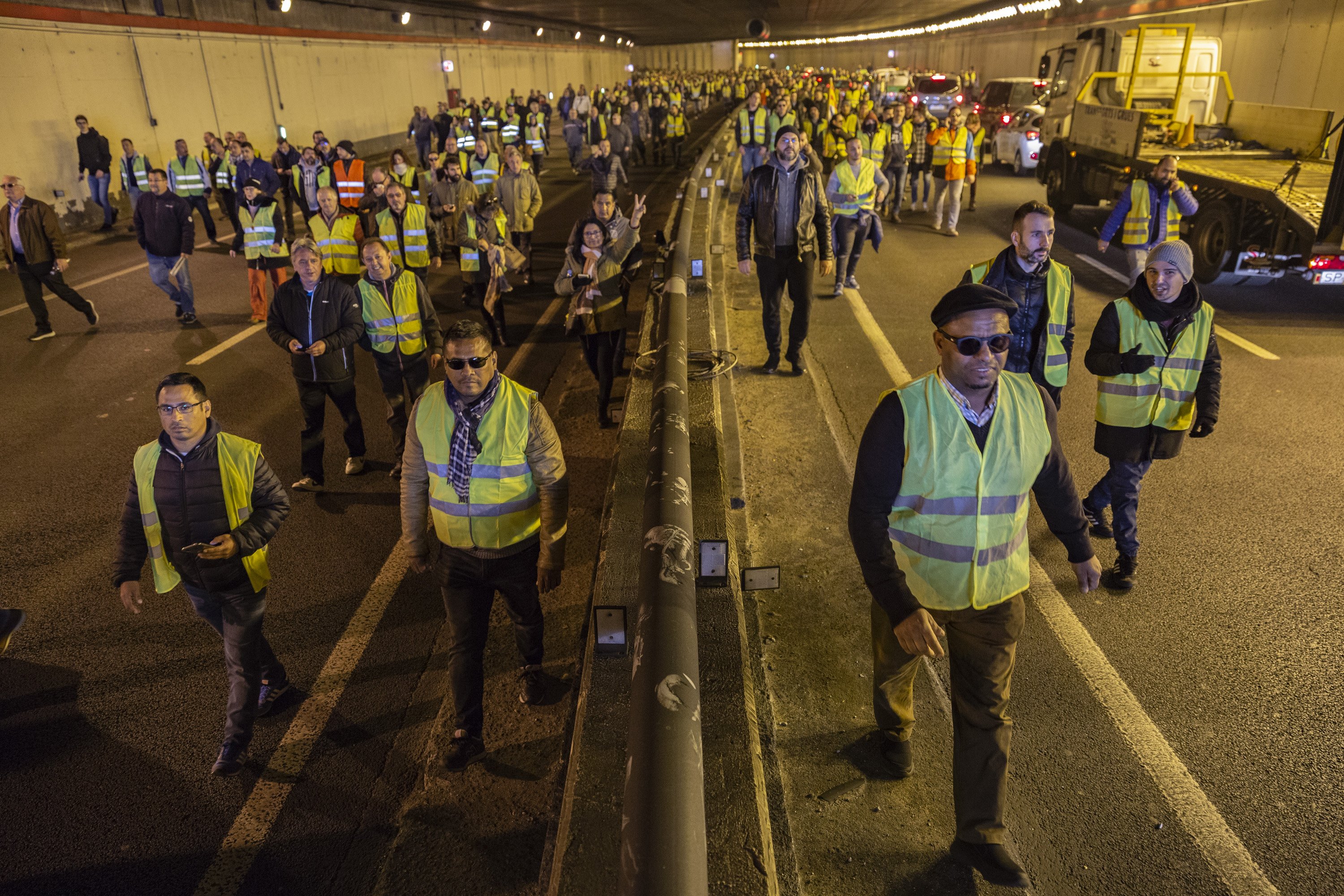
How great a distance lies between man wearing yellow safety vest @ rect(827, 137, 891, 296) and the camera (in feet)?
35.0

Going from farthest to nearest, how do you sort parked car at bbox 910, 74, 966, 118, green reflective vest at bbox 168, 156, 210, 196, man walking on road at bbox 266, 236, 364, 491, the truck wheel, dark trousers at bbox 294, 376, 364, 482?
parked car at bbox 910, 74, 966, 118 → green reflective vest at bbox 168, 156, 210, 196 → the truck wheel → dark trousers at bbox 294, 376, 364, 482 → man walking on road at bbox 266, 236, 364, 491

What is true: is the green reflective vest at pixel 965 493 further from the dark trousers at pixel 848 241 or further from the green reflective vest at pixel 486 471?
the dark trousers at pixel 848 241

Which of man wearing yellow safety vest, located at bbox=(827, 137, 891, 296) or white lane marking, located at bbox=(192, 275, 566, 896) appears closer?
white lane marking, located at bbox=(192, 275, 566, 896)

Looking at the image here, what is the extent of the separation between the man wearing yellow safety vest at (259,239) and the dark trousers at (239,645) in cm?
729

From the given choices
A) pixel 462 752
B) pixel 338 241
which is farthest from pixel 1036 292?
pixel 338 241

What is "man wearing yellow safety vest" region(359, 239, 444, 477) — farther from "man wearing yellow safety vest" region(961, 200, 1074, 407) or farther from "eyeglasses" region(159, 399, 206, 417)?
"man wearing yellow safety vest" region(961, 200, 1074, 407)

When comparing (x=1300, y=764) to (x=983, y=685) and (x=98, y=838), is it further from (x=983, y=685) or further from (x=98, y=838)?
(x=98, y=838)

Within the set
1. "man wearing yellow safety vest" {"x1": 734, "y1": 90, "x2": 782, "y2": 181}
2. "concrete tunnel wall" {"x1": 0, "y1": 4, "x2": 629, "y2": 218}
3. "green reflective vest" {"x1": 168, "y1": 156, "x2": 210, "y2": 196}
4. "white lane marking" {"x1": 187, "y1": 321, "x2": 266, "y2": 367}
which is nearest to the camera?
"white lane marking" {"x1": 187, "y1": 321, "x2": 266, "y2": 367}

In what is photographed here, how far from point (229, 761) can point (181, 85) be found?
2239 centimetres

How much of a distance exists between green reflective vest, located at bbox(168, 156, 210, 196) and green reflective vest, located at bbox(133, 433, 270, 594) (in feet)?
45.5

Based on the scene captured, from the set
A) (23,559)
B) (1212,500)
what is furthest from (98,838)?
(1212,500)

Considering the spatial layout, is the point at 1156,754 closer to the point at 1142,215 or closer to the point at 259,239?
the point at 1142,215

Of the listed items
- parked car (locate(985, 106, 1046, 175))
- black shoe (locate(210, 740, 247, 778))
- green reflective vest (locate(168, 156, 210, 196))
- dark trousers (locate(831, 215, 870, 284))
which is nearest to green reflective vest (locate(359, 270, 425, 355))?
black shoe (locate(210, 740, 247, 778))

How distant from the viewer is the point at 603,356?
7.38 metres
